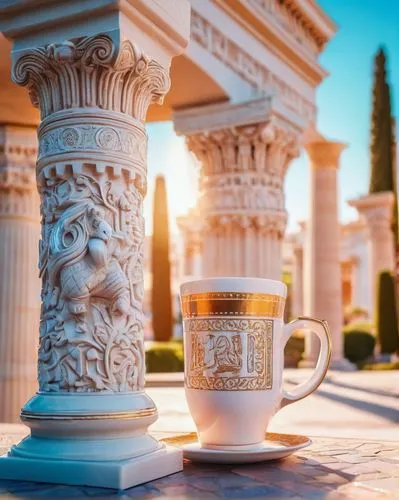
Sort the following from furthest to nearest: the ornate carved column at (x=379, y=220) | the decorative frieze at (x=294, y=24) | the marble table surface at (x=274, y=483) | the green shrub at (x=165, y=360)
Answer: the ornate carved column at (x=379, y=220), the green shrub at (x=165, y=360), the decorative frieze at (x=294, y=24), the marble table surface at (x=274, y=483)

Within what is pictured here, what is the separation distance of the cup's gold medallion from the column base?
0.29m

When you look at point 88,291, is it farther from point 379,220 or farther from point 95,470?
point 379,220

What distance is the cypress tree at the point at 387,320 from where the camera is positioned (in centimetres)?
1994

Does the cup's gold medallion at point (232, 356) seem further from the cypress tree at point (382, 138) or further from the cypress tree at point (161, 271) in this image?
the cypress tree at point (382, 138)

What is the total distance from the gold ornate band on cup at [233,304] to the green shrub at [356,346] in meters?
18.2

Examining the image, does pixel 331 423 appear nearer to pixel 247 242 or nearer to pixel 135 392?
pixel 247 242

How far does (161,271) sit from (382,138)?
347 inches

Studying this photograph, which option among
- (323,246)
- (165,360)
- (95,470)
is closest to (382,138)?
(323,246)

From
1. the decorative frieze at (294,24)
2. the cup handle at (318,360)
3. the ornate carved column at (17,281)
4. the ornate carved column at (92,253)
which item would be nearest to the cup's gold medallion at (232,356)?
the cup handle at (318,360)

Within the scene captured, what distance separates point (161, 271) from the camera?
22094 millimetres

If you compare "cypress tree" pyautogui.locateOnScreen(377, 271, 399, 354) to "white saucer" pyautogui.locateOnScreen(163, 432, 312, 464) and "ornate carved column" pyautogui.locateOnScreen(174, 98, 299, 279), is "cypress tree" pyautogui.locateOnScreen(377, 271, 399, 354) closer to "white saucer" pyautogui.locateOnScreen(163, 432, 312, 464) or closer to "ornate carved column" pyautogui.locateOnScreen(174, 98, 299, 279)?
"ornate carved column" pyautogui.locateOnScreen(174, 98, 299, 279)

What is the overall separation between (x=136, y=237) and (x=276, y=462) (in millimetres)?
965

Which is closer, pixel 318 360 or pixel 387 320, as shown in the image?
pixel 318 360

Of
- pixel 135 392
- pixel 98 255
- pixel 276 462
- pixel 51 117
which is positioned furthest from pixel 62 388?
pixel 51 117
